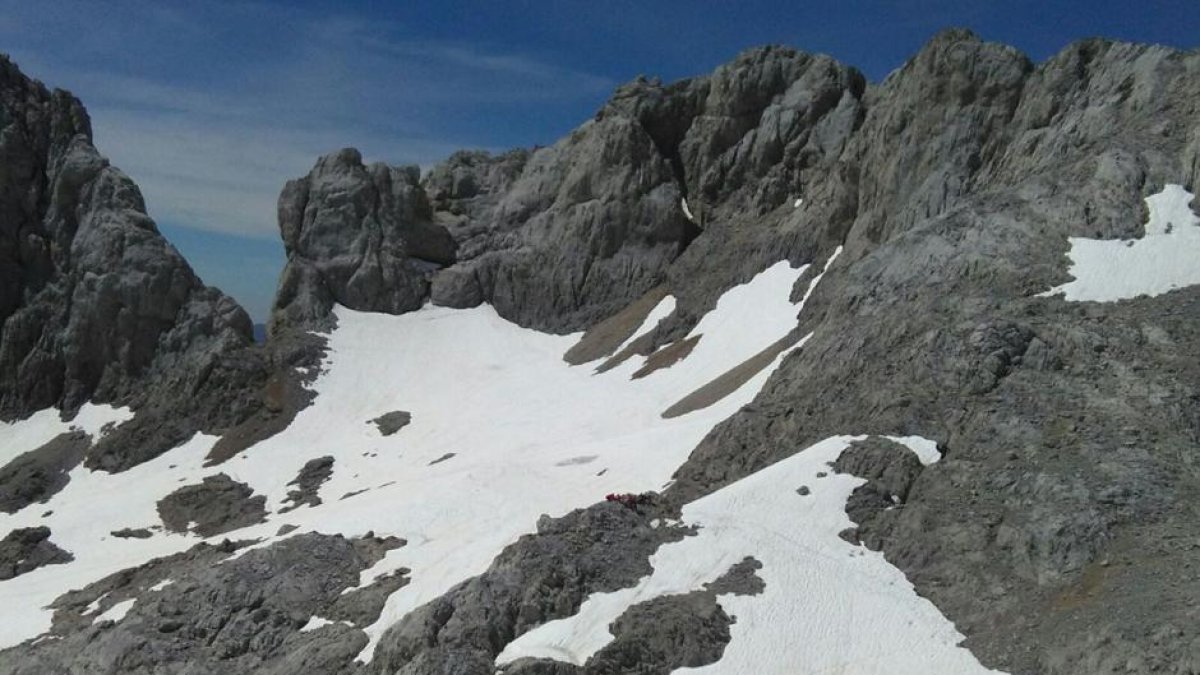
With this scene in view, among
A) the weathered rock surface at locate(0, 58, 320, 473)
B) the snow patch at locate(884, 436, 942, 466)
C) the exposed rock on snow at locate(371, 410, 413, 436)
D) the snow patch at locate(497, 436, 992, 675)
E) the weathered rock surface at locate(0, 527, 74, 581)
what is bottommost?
the snow patch at locate(497, 436, 992, 675)

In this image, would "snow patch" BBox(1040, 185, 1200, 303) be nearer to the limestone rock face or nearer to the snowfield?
the snowfield

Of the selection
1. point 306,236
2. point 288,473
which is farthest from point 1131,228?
point 306,236

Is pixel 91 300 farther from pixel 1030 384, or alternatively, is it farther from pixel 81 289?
pixel 1030 384

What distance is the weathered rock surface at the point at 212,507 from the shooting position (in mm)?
53375

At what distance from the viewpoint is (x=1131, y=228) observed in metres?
36.3

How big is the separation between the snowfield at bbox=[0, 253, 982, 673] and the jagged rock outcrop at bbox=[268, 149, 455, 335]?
240 centimetres

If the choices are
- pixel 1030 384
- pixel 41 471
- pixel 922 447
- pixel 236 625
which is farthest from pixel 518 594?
pixel 41 471

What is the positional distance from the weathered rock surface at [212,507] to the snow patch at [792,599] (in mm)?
31952

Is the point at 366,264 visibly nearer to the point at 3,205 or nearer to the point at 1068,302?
the point at 3,205

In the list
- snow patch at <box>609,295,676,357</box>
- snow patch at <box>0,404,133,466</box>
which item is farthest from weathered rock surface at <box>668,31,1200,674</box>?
snow patch at <box>0,404,133,466</box>

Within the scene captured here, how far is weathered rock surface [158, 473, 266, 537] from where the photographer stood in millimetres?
53375

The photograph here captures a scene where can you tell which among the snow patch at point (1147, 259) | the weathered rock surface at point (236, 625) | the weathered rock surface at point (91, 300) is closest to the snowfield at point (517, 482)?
the weathered rock surface at point (236, 625)

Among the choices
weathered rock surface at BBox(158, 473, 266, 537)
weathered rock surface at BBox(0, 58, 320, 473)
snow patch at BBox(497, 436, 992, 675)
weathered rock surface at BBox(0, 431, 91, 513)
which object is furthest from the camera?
weathered rock surface at BBox(0, 58, 320, 473)

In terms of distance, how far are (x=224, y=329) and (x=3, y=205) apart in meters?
19.8
